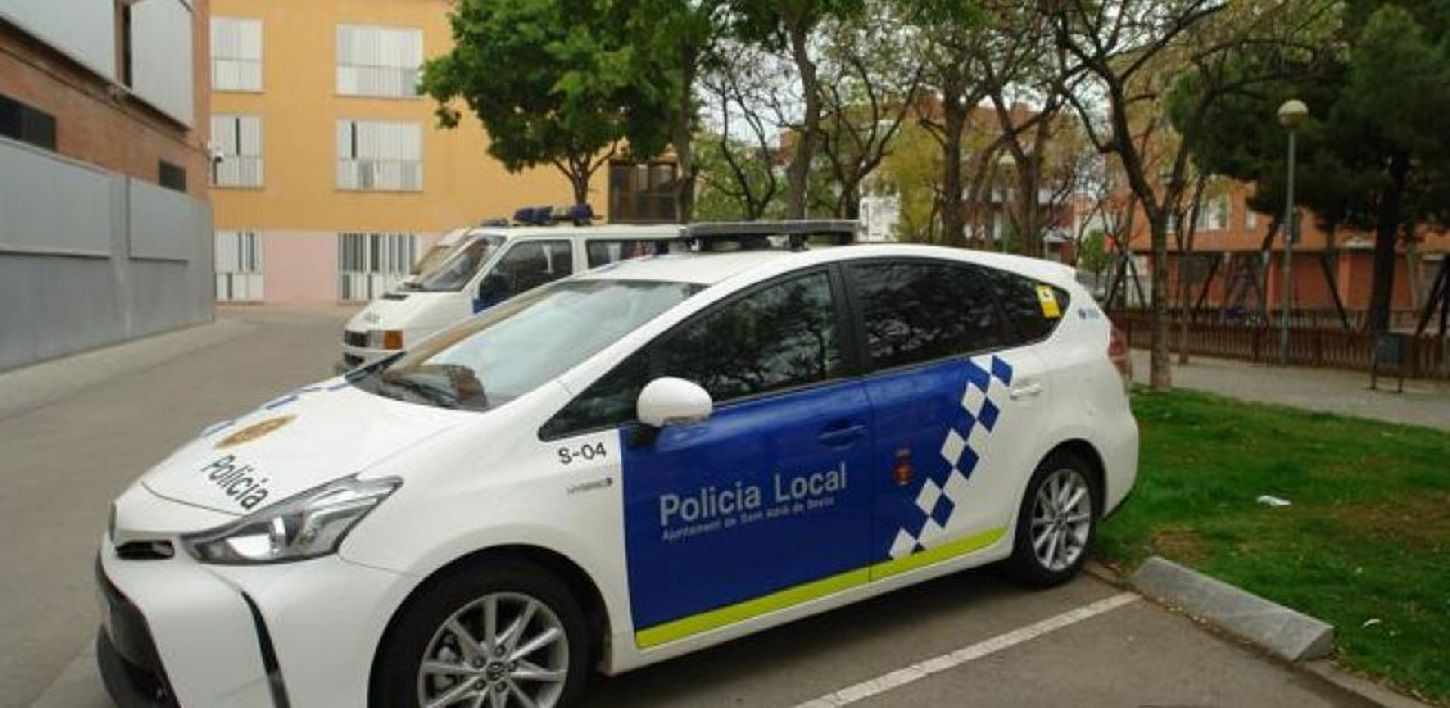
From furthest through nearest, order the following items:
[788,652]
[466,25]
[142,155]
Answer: [466,25] < [142,155] < [788,652]

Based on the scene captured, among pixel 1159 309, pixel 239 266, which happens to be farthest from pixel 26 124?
pixel 239 266

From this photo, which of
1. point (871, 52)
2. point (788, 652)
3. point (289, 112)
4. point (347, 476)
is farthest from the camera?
point (289, 112)

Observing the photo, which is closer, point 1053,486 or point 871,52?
point 1053,486

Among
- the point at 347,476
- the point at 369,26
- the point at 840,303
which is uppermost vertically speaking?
the point at 369,26

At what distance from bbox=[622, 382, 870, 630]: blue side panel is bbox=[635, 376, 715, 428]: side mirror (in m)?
0.13

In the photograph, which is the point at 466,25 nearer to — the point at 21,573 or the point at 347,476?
the point at 21,573

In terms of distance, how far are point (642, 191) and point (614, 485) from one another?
1141 inches

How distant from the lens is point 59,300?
18234 mm

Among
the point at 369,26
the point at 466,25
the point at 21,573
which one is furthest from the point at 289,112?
the point at 21,573

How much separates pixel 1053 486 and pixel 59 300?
55.6 ft

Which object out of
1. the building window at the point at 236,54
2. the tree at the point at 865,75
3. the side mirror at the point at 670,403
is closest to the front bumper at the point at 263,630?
the side mirror at the point at 670,403

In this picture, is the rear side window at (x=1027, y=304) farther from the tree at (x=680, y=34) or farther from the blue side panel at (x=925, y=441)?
the tree at (x=680, y=34)

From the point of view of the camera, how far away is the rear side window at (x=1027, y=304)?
219 inches

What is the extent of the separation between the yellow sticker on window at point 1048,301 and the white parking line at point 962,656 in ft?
4.25
